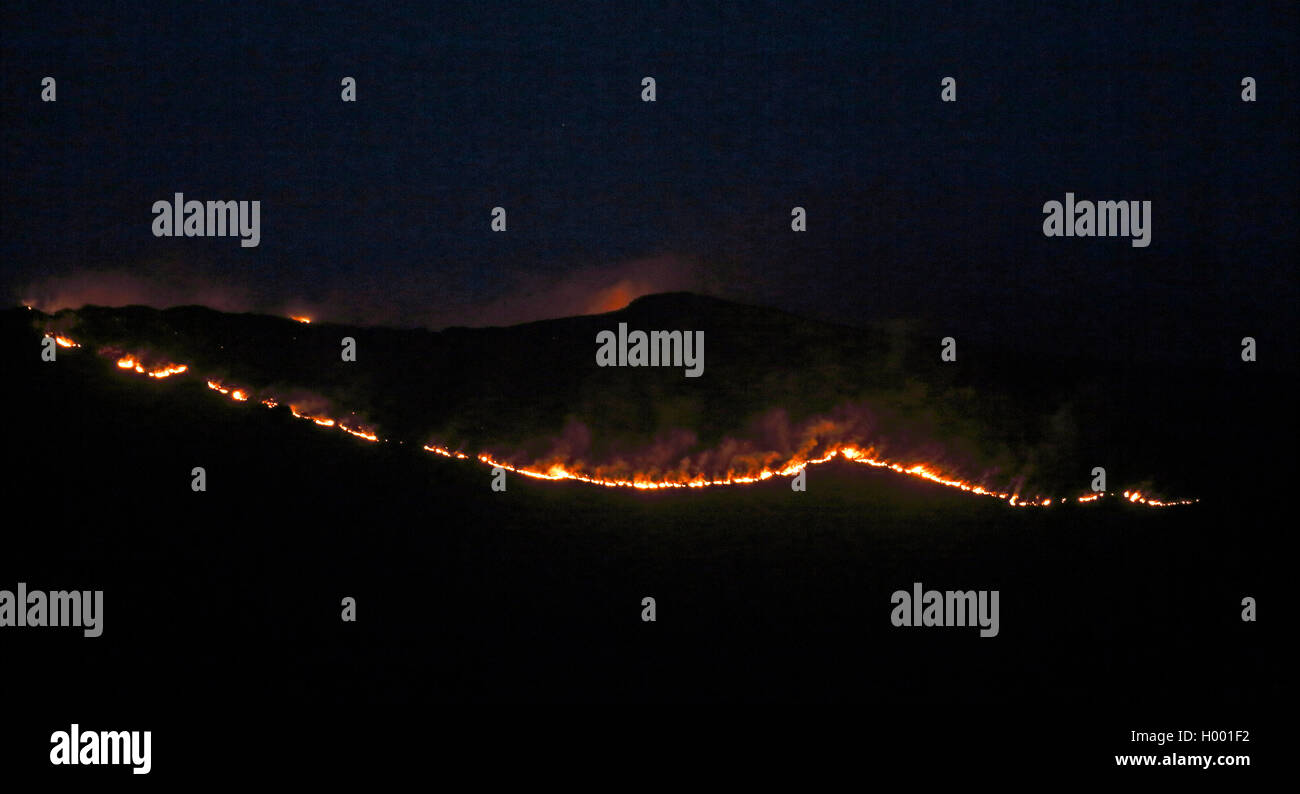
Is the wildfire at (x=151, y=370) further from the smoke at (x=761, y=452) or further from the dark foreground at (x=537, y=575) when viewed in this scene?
the smoke at (x=761, y=452)

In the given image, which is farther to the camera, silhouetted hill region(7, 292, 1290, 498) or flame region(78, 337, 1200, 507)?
silhouetted hill region(7, 292, 1290, 498)

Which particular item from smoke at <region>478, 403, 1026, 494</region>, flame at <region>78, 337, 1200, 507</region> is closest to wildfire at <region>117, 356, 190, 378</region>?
flame at <region>78, 337, 1200, 507</region>

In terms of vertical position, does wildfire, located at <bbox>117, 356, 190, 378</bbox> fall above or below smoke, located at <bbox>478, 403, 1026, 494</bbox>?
above

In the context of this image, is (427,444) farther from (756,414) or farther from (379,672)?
(756,414)

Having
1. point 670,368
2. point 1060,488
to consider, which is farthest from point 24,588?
point 1060,488

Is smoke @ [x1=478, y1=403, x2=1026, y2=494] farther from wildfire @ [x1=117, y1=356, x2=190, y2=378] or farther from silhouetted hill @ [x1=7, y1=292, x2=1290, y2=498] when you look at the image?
wildfire @ [x1=117, y1=356, x2=190, y2=378]

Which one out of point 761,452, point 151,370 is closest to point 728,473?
point 761,452

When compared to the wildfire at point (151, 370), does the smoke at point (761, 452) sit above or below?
below

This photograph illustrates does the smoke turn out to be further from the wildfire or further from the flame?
the wildfire

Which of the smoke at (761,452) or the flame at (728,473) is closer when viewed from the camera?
the flame at (728,473)

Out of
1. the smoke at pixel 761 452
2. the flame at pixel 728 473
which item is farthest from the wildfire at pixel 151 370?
the smoke at pixel 761 452
